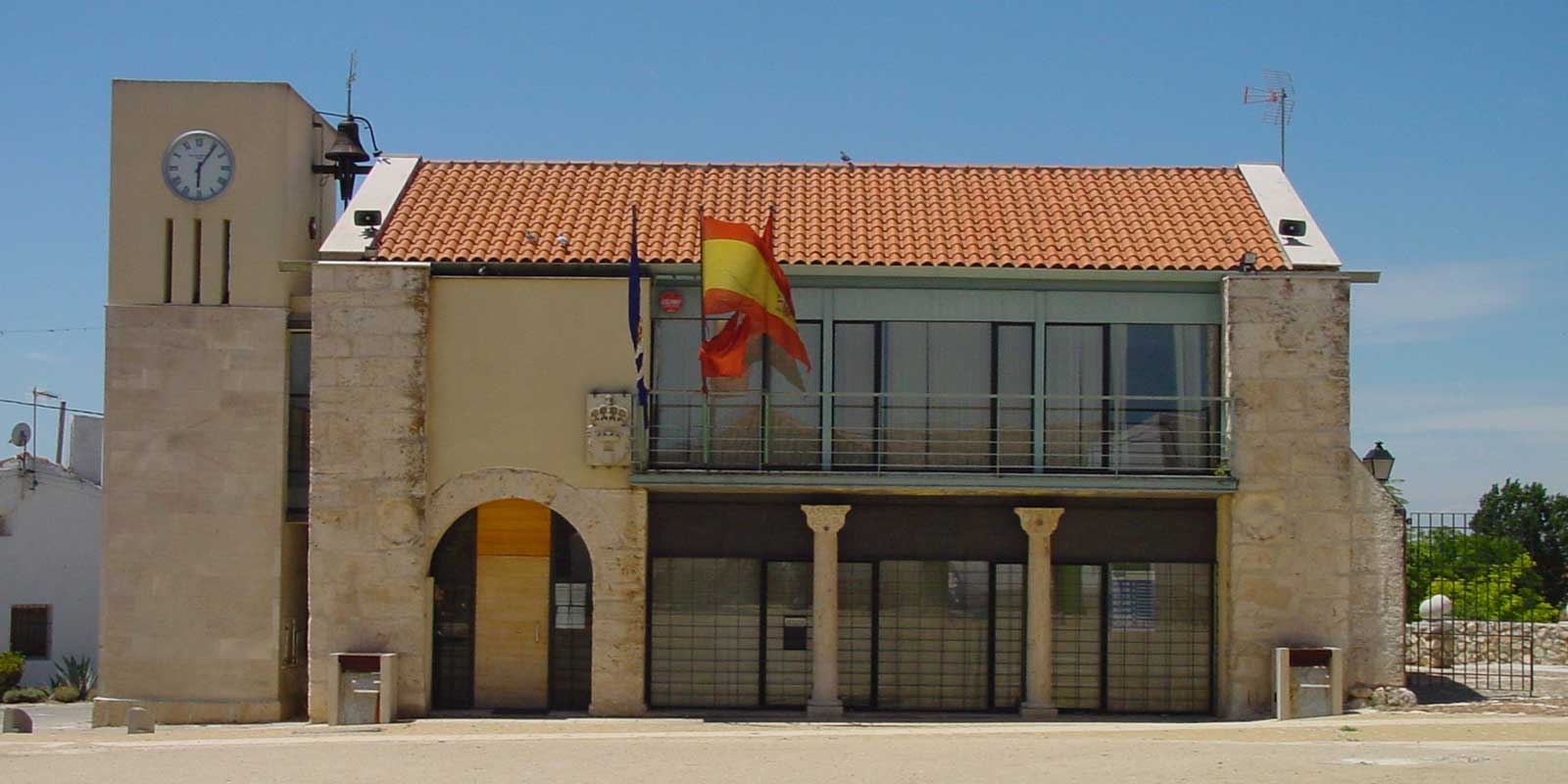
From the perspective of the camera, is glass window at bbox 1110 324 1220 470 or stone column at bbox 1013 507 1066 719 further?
glass window at bbox 1110 324 1220 470

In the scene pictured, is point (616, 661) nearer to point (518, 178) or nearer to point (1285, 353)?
point (518, 178)

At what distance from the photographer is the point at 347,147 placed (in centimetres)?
2508

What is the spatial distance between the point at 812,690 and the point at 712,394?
3981 millimetres

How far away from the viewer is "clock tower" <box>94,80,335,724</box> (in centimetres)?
2342

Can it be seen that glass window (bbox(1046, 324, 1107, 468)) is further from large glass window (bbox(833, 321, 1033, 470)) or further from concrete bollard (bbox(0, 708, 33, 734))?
concrete bollard (bbox(0, 708, 33, 734))

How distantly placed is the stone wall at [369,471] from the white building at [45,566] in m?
14.1

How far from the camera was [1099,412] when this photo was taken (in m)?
22.8

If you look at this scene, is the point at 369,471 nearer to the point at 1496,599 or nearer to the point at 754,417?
the point at 754,417

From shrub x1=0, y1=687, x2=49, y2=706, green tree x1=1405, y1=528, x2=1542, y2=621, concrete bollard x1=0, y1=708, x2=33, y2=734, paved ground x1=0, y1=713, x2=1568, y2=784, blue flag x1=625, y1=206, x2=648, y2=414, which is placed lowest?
shrub x1=0, y1=687, x2=49, y2=706

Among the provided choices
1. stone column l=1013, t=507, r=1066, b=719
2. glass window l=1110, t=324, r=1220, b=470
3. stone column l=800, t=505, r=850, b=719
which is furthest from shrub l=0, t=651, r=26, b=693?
glass window l=1110, t=324, r=1220, b=470

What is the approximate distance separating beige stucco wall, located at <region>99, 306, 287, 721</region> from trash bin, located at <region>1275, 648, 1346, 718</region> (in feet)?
42.2

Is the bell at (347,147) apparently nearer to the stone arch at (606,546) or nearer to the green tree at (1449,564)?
the stone arch at (606,546)

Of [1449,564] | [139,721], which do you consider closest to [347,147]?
[139,721]

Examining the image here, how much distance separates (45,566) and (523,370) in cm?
1701
